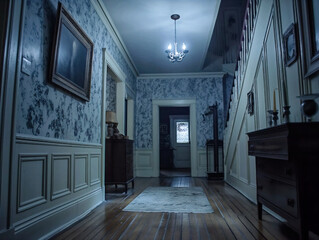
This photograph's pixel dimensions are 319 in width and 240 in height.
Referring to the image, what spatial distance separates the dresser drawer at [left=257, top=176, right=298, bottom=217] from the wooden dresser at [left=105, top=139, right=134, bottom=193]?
2513 mm

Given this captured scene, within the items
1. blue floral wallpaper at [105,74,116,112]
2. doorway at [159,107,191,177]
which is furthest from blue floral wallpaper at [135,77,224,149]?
doorway at [159,107,191,177]

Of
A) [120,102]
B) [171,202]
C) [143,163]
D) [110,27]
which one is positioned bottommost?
[171,202]

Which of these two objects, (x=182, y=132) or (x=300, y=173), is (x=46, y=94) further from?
(x=182, y=132)

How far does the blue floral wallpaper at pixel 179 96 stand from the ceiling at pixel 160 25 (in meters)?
1.20

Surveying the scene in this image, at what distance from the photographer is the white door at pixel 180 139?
36.6 feet

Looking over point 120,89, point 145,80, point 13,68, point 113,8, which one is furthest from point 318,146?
point 145,80

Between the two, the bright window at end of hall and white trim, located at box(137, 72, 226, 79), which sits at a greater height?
white trim, located at box(137, 72, 226, 79)

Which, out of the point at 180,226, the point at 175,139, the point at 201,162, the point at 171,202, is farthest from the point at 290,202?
the point at 175,139

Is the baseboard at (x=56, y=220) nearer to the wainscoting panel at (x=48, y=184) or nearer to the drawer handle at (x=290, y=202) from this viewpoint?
the wainscoting panel at (x=48, y=184)

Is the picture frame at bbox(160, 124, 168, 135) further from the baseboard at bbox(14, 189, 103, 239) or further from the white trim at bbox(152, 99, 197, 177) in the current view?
the baseboard at bbox(14, 189, 103, 239)

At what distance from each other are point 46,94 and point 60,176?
2.64 feet

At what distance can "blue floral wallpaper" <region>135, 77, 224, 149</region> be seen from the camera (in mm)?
7332

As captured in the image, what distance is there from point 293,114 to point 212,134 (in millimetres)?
4988

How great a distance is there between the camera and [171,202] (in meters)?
3.63
